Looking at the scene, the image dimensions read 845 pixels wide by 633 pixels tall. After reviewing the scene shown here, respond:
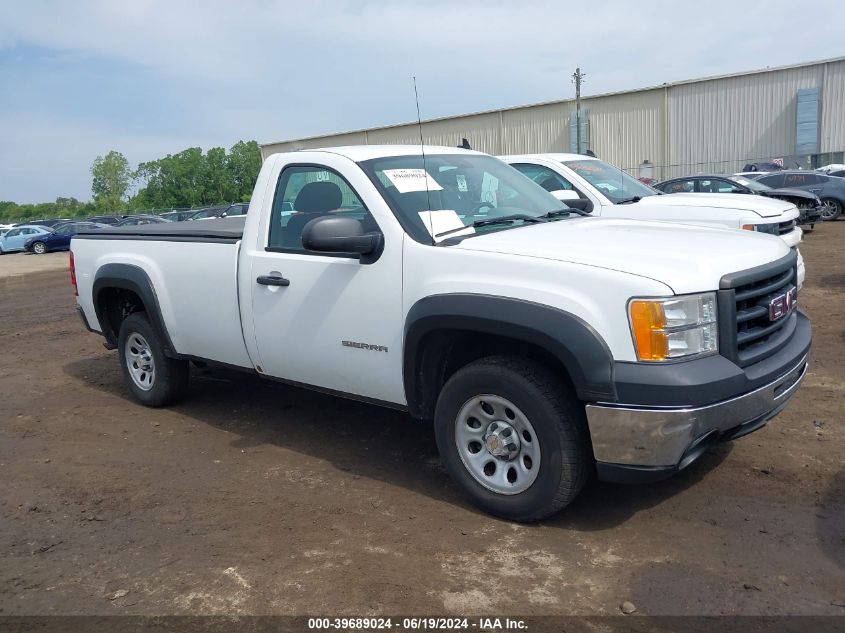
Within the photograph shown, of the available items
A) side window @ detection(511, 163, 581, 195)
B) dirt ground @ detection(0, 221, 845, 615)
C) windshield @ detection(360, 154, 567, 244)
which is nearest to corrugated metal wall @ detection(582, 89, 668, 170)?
side window @ detection(511, 163, 581, 195)

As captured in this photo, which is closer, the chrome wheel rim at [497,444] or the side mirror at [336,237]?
the chrome wheel rim at [497,444]

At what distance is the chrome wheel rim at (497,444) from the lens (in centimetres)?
379

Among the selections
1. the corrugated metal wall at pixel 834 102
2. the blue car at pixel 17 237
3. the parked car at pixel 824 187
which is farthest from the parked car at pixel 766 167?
the blue car at pixel 17 237

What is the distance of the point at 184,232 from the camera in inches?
231

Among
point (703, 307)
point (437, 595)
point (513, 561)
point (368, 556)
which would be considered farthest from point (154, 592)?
point (703, 307)

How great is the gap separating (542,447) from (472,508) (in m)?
0.71

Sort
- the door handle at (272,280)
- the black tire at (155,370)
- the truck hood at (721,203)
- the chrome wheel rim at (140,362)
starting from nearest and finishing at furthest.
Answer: the door handle at (272,280)
the black tire at (155,370)
the chrome wheel rim at (140,362)
the truck hood at (721,203)

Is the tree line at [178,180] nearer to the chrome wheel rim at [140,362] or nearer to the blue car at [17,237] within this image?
the blue car at [17,237]

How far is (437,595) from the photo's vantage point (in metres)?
3.29

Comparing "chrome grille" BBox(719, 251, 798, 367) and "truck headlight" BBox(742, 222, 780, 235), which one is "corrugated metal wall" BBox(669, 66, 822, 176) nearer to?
"truck headlight" BBox(742, 222, 780, 235)

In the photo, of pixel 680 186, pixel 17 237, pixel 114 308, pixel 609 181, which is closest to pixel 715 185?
pixel 680 186

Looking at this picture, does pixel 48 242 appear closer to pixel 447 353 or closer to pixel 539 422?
pixel 447 353

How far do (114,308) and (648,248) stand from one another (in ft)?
15.7

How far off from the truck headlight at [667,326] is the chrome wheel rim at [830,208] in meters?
18.9
